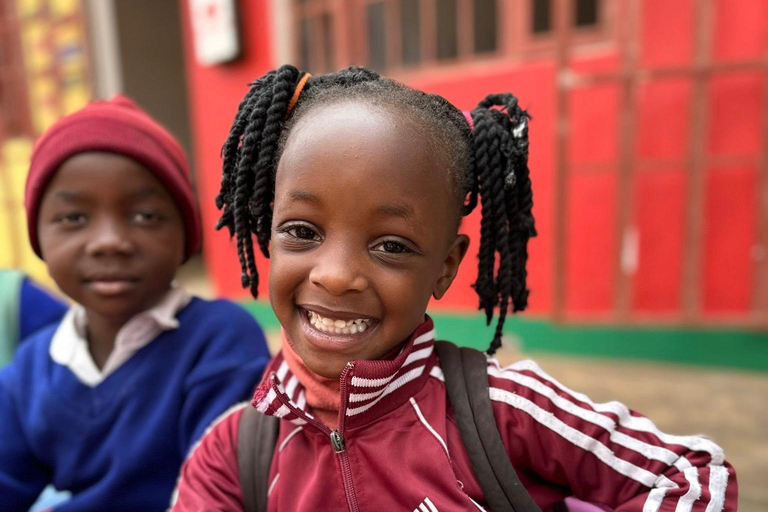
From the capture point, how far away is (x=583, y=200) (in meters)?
3.27

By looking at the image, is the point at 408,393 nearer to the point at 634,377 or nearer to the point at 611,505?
the point at 611,505

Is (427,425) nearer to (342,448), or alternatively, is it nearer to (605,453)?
(342,448)

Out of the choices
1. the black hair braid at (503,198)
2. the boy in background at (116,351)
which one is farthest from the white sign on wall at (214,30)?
the black hair braid at (503,198)

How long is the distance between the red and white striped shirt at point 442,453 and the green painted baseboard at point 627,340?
2.35m

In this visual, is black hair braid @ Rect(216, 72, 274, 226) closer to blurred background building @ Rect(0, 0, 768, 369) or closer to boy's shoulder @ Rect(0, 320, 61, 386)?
boy's shoulder @ Rect(0, 320, 61, 386)

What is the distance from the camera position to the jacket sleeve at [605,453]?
990 mm

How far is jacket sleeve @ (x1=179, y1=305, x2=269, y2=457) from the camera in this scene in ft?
4.64

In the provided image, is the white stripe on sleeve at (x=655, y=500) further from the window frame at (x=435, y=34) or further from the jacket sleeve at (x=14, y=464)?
the window frame at (x=435, y=34)

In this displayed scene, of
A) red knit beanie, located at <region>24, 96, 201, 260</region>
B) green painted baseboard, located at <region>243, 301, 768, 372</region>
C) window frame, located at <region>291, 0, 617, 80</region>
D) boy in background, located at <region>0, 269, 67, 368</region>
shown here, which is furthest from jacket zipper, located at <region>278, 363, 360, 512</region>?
window frame, located at <region>291, 0, 617, 80</region>

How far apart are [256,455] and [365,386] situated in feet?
0.98

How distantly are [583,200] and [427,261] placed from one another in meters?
2.47

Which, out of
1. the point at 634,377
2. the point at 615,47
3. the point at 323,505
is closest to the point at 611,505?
the point at 323,505

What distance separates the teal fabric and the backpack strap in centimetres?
157

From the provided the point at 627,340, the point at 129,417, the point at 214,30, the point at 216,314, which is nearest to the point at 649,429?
the point at 216,314
